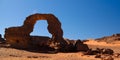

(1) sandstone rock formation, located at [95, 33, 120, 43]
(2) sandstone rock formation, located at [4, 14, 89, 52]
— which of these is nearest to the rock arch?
(2) sandstone rock formation, located at [4, 14, 89, 52]

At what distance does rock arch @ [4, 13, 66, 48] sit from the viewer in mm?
37469

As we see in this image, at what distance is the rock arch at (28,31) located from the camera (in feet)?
123

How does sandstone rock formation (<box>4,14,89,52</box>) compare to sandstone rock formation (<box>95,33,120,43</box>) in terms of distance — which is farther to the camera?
sandstone rock formation (<box>95,33,120,43</box>)

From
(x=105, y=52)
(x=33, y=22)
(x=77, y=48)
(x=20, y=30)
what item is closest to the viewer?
(x=105, y=52)

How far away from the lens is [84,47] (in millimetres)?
35844

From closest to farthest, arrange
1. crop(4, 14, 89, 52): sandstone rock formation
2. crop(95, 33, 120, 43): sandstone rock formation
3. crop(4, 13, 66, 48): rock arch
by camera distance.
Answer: crop(4, 14, 89, 52): sandstone rock formation → crop(4, 13, 66, 48): rock arch → crop(95, 33, 120, 43): sandstone rock formation

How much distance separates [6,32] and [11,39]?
1286mm

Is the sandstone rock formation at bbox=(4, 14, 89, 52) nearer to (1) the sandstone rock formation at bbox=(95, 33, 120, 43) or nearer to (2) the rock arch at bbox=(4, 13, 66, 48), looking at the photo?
(2) the rock arch at bbox=(4, 13, 66, 48)

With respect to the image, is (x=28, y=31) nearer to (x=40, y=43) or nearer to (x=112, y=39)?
(x=40, y=43)

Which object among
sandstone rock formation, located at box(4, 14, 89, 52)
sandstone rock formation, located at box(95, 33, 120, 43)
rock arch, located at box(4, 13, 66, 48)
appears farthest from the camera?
sandstone rock formation, located at box(95, 33, 120, 43)

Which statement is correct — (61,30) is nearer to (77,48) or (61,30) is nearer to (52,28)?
(52,28)

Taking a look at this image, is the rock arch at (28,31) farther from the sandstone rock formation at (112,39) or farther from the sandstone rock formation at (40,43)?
the sandstone rock formation at (112,39)

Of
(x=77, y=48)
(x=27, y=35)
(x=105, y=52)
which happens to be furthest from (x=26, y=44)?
(x=105, y=52)

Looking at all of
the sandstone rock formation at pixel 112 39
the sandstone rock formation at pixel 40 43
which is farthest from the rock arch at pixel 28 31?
the sandstone rock formation at pixel 112 39
